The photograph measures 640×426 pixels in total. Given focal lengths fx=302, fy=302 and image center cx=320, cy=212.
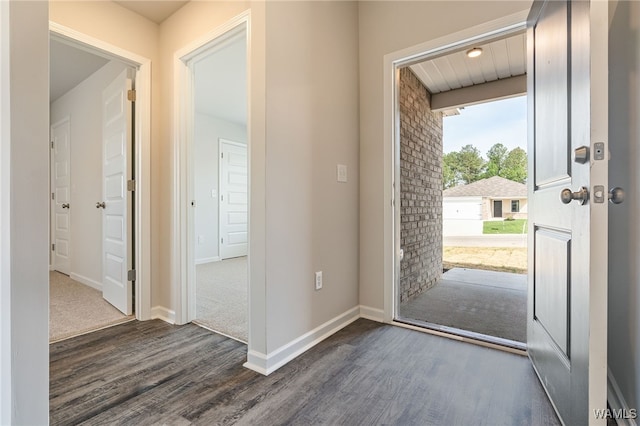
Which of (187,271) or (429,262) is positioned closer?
(187,271)

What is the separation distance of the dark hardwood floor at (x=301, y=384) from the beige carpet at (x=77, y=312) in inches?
8.8

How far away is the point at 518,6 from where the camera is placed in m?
1.77

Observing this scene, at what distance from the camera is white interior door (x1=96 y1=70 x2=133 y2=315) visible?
2.44 m

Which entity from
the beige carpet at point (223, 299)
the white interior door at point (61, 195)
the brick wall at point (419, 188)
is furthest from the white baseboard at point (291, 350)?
the white interior door at point (61, 195)

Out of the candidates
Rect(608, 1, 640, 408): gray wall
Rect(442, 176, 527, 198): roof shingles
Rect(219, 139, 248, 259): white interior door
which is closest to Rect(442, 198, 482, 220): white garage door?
Rect(442, 176, 527, 198): roof shingles

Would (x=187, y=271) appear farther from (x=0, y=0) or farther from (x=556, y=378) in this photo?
(x=556, y=378)

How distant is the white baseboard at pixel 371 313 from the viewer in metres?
2.32

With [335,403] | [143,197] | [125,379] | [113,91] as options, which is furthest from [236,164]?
[335,403]

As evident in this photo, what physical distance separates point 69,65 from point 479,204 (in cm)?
599

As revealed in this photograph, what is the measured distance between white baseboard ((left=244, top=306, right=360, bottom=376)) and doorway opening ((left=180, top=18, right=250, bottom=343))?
16.1 inches

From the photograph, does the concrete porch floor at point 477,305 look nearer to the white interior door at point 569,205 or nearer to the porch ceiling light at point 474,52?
the white interior door at point 569,205

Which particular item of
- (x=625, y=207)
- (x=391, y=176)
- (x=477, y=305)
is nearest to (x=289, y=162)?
(x=391, y=176)

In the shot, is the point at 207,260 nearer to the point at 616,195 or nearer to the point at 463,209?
the point at 463,209

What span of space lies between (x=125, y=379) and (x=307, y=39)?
7.16 feet
